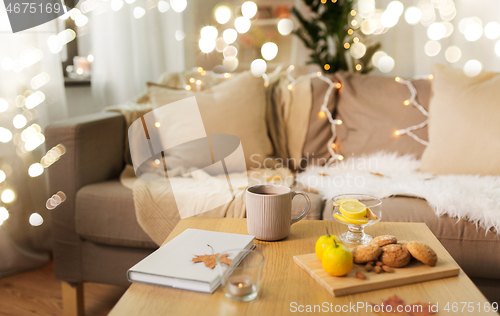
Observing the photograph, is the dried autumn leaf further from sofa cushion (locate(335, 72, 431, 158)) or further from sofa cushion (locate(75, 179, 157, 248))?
sofa cushion (locate(335, 72, 431, 158))

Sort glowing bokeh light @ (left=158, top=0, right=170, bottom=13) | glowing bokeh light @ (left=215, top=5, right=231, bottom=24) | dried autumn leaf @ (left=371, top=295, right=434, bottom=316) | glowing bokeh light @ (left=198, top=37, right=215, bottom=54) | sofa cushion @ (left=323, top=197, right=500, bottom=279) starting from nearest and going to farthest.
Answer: dried autumn leaf @ (left=371, top=295, right=434, bottom=316) → sofa cushion @ (left=323, top=197, right=500, bottom=279) → glowing bokeh light @ (left=158, top=0, right=170, bottom=13) → glowing bokeh light @ (left=198, top=37, right=215, bottom=54) → glowing bokeh light @ (left=215, top=5, right=231, bottom=24)

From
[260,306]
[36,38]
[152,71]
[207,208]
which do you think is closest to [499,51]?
[207,208]

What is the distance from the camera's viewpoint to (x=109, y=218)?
130cm

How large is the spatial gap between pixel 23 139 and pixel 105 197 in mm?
506

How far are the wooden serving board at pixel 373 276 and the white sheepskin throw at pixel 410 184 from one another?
1.79ft

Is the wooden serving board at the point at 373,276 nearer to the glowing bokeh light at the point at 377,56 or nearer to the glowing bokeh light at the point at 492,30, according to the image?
the glowing bokeh light at the point at 492,30

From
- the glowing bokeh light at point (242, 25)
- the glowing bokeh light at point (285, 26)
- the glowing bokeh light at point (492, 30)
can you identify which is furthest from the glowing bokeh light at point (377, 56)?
the glowing bokeh light at point (242, 25)

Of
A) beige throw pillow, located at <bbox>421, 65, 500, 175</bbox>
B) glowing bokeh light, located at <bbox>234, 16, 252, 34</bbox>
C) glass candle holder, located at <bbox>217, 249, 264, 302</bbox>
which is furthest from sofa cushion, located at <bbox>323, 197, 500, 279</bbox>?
glowing bokeh light, located at <bbox>234, 16, 252, 34</bbox>

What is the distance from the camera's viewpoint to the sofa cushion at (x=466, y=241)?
110 centimetres

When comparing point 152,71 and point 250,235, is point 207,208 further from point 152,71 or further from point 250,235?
point 152,71

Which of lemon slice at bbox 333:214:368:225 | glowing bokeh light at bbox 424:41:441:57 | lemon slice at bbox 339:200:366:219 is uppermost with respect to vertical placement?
glowing bokeh light at bbox 424:41:441:57

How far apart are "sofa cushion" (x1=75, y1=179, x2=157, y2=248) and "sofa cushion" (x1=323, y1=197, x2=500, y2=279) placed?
0.81 m

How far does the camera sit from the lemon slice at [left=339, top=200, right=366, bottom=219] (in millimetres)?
755

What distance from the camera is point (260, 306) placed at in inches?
21.3
